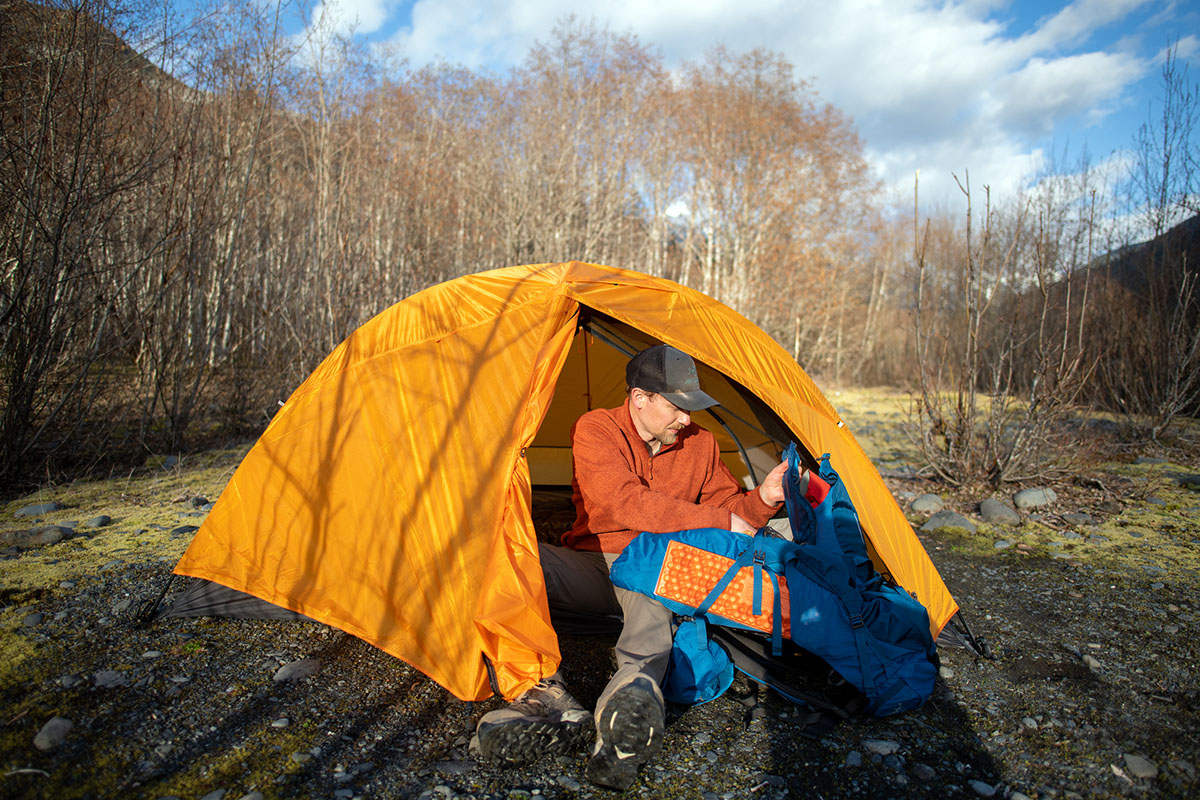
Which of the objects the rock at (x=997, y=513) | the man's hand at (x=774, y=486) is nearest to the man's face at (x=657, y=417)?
the man's hand at (x=774, y=486)

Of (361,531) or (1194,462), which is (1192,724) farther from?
(1194,462)

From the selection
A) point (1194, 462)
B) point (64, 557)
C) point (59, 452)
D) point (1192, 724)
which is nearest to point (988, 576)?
point (1192, 724)

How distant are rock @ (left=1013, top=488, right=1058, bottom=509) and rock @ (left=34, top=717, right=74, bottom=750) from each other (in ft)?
20.9

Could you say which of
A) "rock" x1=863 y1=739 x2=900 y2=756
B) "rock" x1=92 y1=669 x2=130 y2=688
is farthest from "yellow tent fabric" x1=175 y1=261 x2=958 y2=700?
"rock" x1=863 y1=739 x2=900 y2=756

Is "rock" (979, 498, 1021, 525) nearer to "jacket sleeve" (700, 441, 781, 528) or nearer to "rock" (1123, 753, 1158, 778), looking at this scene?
"jacket sleeve" (700, 441, 781, 528)

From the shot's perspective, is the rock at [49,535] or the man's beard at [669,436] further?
the rock at [49,535]

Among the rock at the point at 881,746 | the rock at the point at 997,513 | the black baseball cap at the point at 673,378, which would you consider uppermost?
the black baseball cap at the point at 673,378

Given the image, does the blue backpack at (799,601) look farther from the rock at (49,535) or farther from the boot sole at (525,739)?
the rock at (49,535)

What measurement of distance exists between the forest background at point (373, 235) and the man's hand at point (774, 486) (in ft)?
8.40

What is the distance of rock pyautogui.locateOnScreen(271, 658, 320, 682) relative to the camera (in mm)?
2855

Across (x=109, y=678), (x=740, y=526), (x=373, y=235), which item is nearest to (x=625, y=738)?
(x=740, y=526)

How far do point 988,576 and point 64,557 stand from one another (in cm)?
561

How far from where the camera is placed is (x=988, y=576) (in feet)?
14.4

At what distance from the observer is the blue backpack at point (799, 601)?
2.67 m
